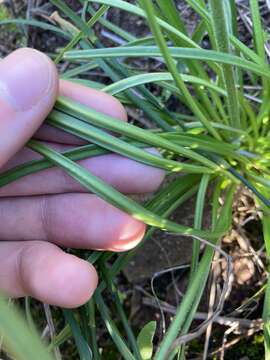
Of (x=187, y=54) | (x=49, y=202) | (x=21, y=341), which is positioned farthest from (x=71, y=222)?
(x=21, y=341)

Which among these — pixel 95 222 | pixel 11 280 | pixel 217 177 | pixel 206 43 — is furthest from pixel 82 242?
pixel 206 43

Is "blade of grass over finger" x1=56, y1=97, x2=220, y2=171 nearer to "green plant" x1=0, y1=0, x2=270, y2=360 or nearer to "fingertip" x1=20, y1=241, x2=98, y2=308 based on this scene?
"green plant" x1=0, y1=0, x2=270, y2=360

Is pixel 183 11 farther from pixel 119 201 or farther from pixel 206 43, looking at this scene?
pixel 119 201

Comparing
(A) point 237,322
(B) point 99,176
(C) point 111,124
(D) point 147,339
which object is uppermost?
(C) point 111,124

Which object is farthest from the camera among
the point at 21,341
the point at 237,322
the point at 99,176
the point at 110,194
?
the point at 237,322

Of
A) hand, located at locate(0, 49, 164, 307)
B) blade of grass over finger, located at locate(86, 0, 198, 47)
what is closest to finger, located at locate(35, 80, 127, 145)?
hand, located at locate(0, 49, 164, 307)

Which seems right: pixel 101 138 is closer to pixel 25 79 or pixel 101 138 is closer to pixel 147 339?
pixel 25 79
